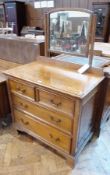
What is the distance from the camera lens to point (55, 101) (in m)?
1.16

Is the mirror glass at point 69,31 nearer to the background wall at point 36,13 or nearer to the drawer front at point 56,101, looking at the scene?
the drawer front at point 56,101

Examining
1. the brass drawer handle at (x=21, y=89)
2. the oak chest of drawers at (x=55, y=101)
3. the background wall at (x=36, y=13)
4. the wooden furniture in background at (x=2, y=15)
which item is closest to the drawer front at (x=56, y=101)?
the oak chest of drawers at (x=55, y=101)

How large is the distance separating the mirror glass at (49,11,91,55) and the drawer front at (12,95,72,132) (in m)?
0.58

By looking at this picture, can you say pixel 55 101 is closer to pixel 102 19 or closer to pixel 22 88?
pixel 22 88

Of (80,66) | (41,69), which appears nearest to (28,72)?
(41,69)

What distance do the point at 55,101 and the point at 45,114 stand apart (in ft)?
0.66

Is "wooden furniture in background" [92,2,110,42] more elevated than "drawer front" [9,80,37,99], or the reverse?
Answer: "wooden furniture in background" [92,2,110,42]

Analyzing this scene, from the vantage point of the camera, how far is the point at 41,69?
1422mm

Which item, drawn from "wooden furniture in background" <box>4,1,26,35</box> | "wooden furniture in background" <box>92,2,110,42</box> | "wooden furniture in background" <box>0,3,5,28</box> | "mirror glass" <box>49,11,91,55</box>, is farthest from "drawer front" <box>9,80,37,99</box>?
"wooden furniture in background" <box>0,3,5,28</box>

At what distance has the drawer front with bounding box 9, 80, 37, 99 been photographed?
128 centimetres

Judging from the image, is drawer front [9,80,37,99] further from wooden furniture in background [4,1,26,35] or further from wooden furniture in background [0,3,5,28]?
wooden furniture in background [0,3,5,28]

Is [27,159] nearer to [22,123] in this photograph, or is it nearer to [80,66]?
[22,123]

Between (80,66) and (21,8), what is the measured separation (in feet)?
18.8

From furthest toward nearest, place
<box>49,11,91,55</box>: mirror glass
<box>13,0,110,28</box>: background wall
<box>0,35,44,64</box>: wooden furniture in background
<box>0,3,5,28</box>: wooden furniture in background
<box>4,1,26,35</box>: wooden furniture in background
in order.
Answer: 1. <box>0,3,5,28</box>: wooden furniture in background
2. <box>4,1,26,35</box>: wooden furniture in background
3. <box>13,0,110,28</box>: background wall
4. <box>0,35,44,64</box>: wooden furniture in background
5. <box>49,11,91,55</box>: mirror glass
